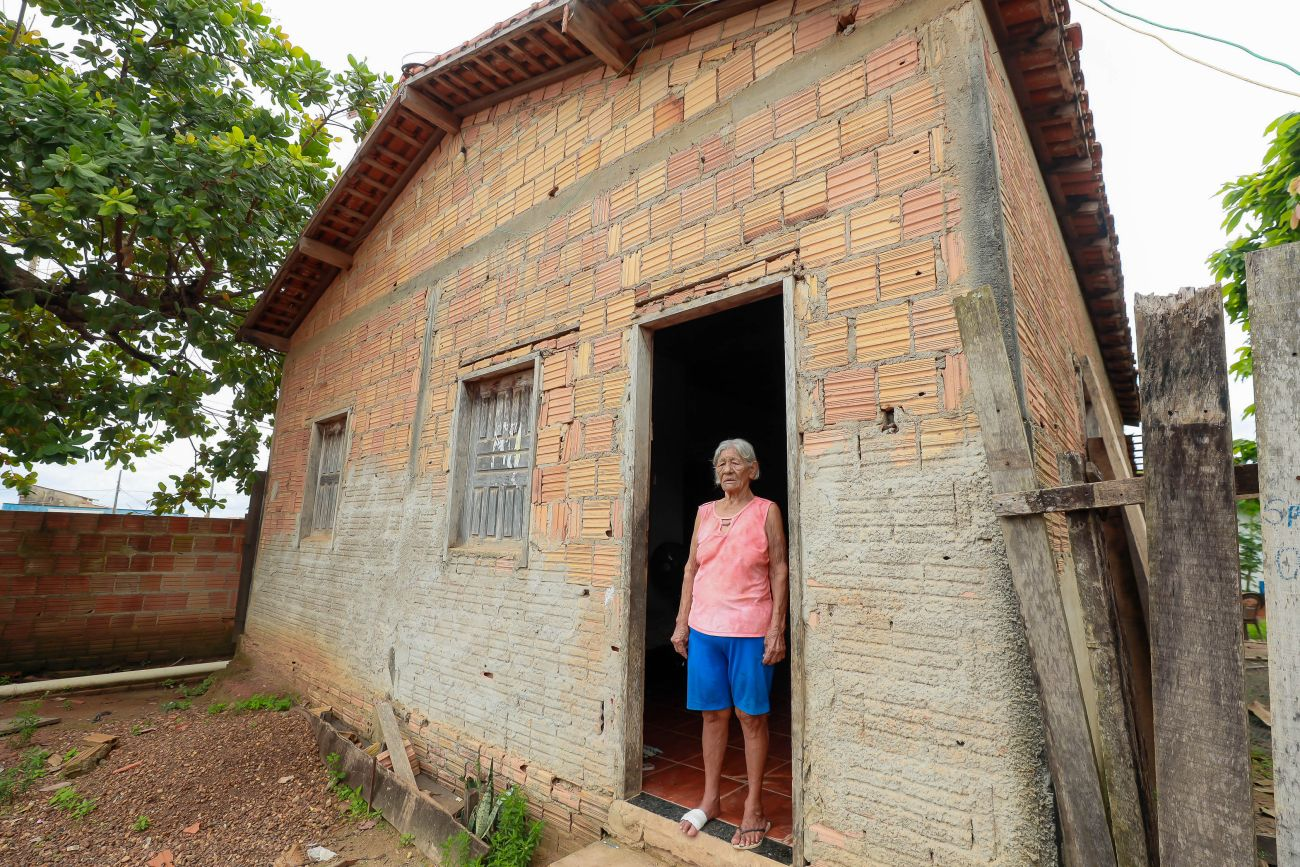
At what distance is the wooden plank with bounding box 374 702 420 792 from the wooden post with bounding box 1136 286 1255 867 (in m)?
3.95

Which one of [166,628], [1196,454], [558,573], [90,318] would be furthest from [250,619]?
[1196,454]

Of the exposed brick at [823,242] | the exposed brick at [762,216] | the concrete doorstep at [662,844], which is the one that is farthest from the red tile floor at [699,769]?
the exposed brick at [762,216]

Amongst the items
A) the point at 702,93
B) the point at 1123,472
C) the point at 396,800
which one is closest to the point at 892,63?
the point at 702,93

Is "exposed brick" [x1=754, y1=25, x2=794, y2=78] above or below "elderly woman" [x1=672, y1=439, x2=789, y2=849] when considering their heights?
above

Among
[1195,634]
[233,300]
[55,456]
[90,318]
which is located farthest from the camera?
[233,300]

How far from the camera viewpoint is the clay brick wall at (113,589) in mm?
6875

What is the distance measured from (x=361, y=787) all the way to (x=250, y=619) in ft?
14.1

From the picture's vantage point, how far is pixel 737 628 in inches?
119

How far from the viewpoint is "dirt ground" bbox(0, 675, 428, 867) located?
3.87 meters

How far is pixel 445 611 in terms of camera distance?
466 centimetres

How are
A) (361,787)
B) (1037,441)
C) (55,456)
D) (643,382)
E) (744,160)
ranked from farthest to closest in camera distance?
(55,456) < (361,787) < (643,382) < (744,160) < (1037,441)

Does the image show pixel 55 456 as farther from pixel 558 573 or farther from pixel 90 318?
pixel 558 573

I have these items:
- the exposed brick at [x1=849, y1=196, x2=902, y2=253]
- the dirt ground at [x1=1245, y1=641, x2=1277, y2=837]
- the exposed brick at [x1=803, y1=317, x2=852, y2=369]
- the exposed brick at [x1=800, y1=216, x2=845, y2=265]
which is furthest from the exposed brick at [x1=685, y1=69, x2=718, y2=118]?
the dirt ground at [x1=1245, y1=641, x2=1277, y2=837]

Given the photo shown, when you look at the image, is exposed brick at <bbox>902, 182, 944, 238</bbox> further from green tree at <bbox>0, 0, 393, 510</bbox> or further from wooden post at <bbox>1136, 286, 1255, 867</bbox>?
green tree at <bbox>0, 0, 393, 510</bbox>
